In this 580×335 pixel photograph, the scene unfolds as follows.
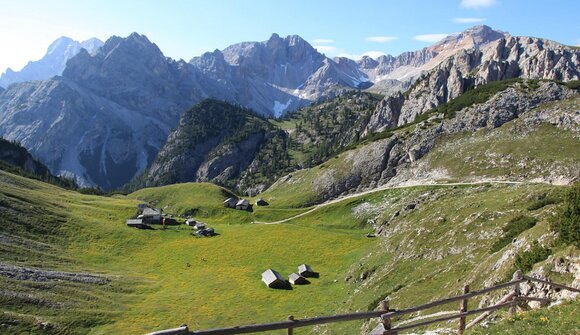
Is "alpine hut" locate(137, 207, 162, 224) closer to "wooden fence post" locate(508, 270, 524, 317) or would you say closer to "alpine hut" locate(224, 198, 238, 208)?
"alpine hut" locate(224, 198, 238, 208)

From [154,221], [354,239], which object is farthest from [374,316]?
[154,221]

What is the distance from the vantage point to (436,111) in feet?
505

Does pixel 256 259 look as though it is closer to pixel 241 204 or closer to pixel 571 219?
pixel 241 204

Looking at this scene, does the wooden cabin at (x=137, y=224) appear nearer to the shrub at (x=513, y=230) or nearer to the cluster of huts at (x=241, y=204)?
the cluster of huts at (x=241, y=204)

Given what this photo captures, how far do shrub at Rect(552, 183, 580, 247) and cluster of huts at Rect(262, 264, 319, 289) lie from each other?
161ft

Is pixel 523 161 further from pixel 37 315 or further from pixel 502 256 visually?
pixel 37 315

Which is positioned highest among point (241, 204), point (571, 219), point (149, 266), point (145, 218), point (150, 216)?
point (571, 219)

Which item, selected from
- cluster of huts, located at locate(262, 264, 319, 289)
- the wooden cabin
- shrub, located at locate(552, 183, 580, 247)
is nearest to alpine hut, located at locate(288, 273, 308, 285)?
cluster of huts, located at locate(262, 264, 319, 289)

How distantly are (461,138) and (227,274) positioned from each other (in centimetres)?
8248

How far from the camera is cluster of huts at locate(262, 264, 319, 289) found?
7250 cm

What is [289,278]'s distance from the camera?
75.8 m

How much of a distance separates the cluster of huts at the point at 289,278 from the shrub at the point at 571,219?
161ft

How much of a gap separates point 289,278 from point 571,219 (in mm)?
53324

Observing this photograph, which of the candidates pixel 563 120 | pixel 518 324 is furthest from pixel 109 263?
pixel 563 120
